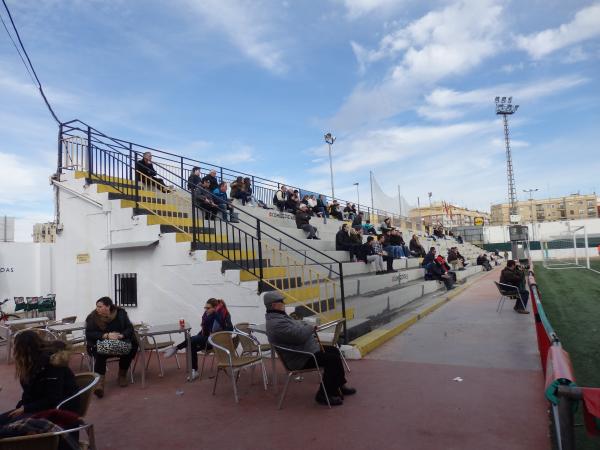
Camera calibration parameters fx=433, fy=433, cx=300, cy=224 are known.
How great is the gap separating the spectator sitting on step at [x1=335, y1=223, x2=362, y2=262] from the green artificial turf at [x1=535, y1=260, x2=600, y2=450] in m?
5.28

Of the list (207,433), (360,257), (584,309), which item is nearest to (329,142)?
(360,257)

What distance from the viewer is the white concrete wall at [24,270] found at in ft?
60.7

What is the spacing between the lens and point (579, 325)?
8664mm

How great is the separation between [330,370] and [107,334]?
10.6 feet

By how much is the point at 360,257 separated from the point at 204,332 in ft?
25.1

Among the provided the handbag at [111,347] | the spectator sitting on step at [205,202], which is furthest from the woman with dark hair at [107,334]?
the spectator sitting on step at [205,202]

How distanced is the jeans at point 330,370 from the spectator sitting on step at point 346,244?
27.3 ft

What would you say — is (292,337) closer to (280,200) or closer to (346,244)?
(346,244)

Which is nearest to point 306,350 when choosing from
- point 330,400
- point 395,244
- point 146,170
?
point 330,400

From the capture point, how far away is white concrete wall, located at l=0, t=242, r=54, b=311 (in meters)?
18.5

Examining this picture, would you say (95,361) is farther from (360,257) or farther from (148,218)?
(360,257)

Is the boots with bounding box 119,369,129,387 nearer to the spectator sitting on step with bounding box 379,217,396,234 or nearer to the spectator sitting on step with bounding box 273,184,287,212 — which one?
the spectator sitting on step with bounding box 273,184,287,212

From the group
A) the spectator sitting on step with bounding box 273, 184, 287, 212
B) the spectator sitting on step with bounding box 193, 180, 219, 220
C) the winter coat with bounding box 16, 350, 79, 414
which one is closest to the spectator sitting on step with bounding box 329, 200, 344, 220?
the spectator sitting on step with bounding box 273, 184, 287, 212

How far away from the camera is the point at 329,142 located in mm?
29625
